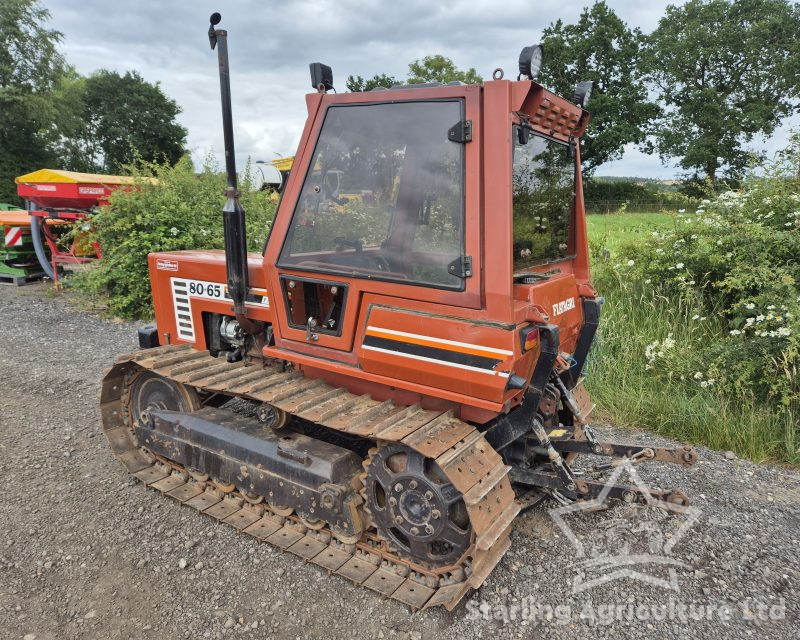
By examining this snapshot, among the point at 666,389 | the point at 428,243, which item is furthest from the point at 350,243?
the point at 666,389

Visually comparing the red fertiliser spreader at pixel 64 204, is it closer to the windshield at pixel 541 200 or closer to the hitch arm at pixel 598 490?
the windshield at pixel 541 200

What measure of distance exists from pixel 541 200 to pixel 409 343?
1219 mm

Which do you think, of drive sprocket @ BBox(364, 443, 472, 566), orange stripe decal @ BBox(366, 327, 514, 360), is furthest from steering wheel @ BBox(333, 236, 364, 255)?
drive sprocket @ BBox(364, 443, 472, 566)

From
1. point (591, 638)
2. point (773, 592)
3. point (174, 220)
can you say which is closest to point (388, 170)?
point (591, 638)

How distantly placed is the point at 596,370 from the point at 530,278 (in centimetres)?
310

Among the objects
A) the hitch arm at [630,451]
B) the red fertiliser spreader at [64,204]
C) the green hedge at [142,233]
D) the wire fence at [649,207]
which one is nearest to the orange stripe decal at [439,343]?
the hitch arm at [630,451]

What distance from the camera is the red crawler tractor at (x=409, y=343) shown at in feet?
8.43

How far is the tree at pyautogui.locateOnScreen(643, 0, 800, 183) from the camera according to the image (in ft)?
108

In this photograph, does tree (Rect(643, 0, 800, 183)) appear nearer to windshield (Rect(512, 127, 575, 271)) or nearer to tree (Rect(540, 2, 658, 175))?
tree (Rect(540, 2, 658, 175))

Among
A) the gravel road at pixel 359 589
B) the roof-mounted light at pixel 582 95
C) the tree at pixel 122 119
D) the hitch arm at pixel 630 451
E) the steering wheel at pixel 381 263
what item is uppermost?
the tree at pixel 122 119

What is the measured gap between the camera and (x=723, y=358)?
4887 mm

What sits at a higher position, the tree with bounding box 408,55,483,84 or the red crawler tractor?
the tree with bounding box 408,55,483,84

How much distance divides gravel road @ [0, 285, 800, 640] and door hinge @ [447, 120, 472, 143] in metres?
2.27

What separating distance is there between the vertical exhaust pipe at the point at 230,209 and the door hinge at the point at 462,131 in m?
1.25
